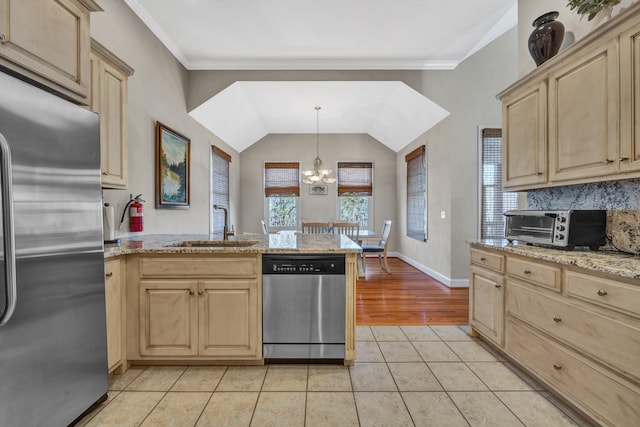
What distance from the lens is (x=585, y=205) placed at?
2.20 metres

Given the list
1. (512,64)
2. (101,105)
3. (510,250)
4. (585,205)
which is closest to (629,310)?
(510,250)

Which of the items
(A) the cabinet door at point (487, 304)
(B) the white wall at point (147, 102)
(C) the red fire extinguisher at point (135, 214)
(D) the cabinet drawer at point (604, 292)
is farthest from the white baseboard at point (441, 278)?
(C) the red fire extinguisher at point (135, 214)

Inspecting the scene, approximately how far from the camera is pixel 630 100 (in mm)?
1569

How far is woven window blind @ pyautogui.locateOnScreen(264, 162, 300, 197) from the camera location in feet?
22.7

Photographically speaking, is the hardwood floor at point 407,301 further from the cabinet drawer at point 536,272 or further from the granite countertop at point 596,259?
the granite countertop at point 596,259

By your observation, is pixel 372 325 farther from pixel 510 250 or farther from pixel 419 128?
pixel 419 128

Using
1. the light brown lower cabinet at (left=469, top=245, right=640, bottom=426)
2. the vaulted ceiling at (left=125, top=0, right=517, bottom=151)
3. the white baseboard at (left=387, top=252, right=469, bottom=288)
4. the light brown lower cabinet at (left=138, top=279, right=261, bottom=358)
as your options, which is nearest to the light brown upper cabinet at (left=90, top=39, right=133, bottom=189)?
the light brown lower cabinet at (left=138, top=279, right=261, bottom=358)

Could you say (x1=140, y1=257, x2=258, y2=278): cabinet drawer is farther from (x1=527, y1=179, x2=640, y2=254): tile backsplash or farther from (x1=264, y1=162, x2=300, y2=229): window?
(x1=264, y1=162, x2=300, y2=229): window

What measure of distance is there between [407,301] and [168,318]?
271cm

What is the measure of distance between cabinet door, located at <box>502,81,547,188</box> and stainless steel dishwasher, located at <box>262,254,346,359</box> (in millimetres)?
1564

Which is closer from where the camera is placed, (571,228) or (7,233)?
(7,233)

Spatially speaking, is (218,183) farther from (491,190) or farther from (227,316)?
(491,190)

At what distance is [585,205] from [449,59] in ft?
8.89

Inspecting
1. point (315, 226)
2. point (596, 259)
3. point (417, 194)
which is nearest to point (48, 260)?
point (596, 259)
